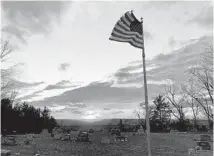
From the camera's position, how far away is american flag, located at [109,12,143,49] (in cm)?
1248

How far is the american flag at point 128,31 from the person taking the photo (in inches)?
491

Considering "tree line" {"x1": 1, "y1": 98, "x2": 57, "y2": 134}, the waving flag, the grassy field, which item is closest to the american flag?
the waving flag

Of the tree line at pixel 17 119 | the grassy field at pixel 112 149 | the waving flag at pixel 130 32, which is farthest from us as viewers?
the tree line at pixel 17 119

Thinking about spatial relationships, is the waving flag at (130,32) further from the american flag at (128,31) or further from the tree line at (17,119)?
the tree line at (17,119)

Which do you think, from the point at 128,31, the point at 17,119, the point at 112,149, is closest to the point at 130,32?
the point at 128,31

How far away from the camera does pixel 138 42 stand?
13344mm

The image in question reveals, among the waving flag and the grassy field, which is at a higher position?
the waving flag

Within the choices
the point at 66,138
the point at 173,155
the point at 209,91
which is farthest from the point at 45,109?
the point at 173,155

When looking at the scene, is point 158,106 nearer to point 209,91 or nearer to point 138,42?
point 209,91

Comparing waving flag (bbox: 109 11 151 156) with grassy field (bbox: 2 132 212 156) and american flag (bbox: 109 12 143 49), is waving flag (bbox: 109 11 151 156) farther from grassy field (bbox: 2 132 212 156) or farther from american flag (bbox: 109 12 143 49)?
grassy field (bbox: 2 132 212 156)

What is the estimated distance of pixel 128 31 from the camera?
12836mm

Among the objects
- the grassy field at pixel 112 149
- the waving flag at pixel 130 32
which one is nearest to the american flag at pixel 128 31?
the waving flag at pixel 130 32

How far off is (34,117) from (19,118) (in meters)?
10.4

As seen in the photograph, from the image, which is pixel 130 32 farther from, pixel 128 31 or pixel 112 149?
pixel 112 149
